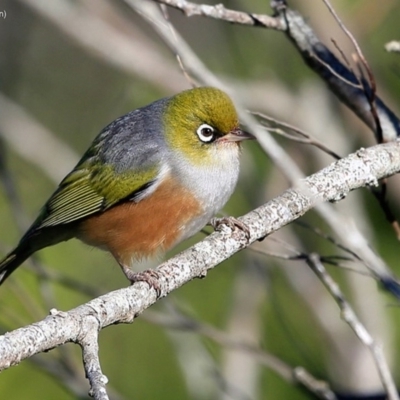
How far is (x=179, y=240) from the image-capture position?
6.03m

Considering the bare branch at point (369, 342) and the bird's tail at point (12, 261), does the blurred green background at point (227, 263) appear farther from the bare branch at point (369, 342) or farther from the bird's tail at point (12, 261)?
the bare branch at point (369, 342)

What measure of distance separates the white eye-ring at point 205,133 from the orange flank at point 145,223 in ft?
1.46

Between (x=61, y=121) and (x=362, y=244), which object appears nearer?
(x=362, y=244)

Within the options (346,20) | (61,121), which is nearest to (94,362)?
(346,20)

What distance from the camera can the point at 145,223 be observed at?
19.9 feet

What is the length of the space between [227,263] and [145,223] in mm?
3556

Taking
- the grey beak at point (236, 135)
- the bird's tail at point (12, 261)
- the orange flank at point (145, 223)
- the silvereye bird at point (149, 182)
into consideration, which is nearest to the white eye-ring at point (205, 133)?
the silvereye bird at point (149, 182)

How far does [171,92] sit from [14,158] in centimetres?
441

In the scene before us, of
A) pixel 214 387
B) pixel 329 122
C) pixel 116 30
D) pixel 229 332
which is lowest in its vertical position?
pixel 214 387

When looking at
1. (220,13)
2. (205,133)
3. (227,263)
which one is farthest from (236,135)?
(227,263)

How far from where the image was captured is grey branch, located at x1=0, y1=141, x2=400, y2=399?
3.51 meters

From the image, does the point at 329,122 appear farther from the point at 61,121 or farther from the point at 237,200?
the point at 61,121

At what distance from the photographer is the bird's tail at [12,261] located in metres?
6.45

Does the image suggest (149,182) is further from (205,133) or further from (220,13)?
(220,13)
